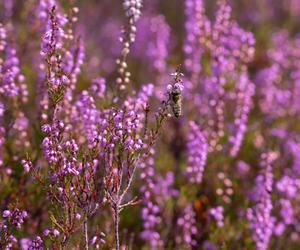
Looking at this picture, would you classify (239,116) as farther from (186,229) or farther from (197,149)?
(186,229)

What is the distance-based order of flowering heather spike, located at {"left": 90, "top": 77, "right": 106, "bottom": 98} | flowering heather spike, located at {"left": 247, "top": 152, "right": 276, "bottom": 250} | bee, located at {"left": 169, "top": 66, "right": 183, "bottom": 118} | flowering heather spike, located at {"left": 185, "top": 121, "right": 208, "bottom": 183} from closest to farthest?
bee, located at {"left": 169, "top": 66, "right": 183, "bottom": 118} → flowering heather spike, located at {"left": 90, "top": 77, "right": 106, "bottom": 98} → flowering heather spike, located at {"left": 247, "top": 152, "right": 276, "bottom": 250} → flowering heather spike, located at {"left": 185, "top": 121, "right": 208, "bottom": 183}

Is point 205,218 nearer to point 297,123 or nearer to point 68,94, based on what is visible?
point 68,94

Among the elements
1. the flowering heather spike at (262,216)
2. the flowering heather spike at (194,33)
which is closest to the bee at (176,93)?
the flowering heather spike at (262,216)

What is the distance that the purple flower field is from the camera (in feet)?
11.9

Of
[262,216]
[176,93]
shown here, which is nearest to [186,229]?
[262,216]

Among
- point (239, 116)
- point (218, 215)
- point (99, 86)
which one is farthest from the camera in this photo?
point (239, 116)

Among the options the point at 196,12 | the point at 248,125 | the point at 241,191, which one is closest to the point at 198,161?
the point at 241,191

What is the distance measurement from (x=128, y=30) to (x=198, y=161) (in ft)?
4.84

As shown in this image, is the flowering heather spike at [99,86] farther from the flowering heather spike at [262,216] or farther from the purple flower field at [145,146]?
the flowering heather spike at [262,216]

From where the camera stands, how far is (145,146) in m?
5.25

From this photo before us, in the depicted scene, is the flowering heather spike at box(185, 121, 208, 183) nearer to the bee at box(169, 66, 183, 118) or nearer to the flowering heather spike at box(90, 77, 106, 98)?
the flowering heather spike at box(90, 77, 106, 98)

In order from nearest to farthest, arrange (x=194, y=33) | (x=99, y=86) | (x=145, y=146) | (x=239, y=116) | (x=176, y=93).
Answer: (x=176, y=93) < (x=99, y=86) < (x=145, y=146) < (x=239, y=116) < (x=194, y=33)

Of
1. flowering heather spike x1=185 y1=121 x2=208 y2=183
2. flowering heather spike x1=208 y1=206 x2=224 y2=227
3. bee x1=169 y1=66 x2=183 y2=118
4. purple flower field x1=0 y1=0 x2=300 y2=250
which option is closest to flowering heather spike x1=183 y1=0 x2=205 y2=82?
purple flower field x1=0 y1=0 x2=300 y2=250

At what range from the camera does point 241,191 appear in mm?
6402
